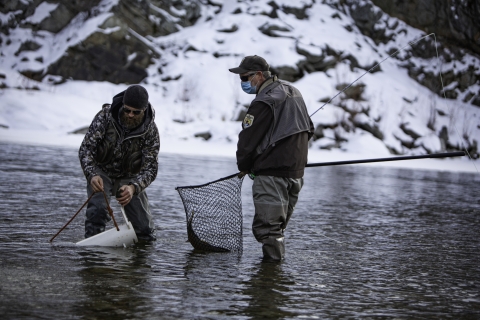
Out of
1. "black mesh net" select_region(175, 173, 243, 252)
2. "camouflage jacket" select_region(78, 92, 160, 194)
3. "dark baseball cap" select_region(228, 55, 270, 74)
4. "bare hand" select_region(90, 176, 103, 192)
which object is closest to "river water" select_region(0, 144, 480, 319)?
"black mesh net" select_region(175, 173, 243, 252)

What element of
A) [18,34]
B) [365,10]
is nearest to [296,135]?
[18,34]

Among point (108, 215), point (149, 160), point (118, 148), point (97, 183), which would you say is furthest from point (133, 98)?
point (108, 215)

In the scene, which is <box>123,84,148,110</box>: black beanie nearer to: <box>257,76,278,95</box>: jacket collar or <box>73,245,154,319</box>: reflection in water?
<box>257,76,278,95</box>: jacket collar

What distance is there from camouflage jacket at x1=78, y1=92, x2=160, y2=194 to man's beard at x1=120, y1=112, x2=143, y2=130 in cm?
4

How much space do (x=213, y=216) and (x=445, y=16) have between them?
34.3 meters

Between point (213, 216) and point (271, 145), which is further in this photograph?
point (213, 216)

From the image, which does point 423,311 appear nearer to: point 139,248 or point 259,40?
point 139,248

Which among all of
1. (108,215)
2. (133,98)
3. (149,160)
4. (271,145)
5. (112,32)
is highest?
(112,32)

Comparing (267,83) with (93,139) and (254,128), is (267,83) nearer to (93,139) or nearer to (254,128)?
(254,128)

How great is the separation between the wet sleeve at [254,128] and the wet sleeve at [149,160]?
3.29ft

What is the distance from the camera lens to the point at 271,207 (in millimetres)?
5074

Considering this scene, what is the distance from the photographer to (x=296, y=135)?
507 centimetres

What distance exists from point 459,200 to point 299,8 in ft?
82.5

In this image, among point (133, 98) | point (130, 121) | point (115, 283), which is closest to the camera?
point (115, 283)
